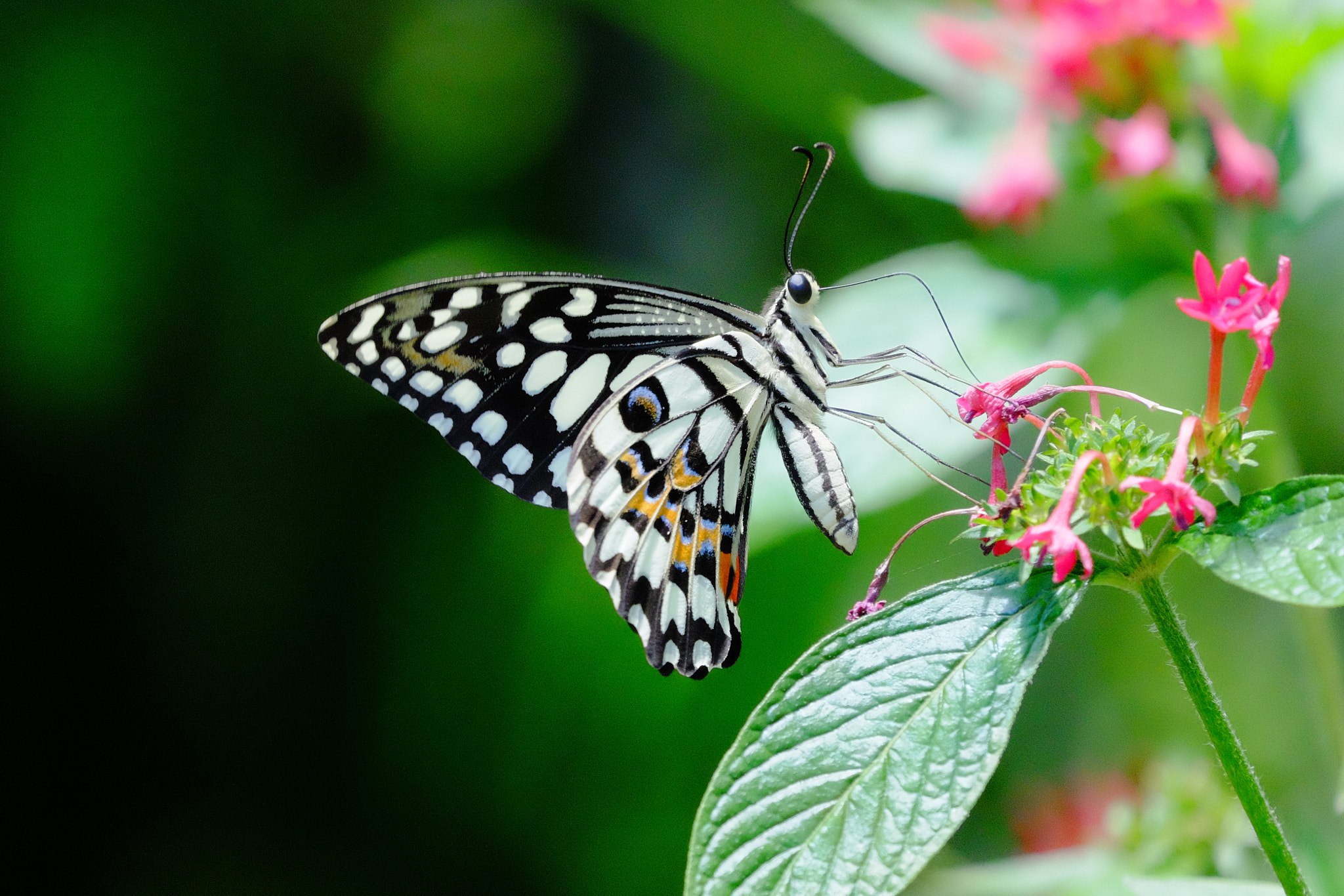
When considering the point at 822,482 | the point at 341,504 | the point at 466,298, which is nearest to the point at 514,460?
the point at 466,298

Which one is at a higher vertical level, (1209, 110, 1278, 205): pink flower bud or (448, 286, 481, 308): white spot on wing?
(1209, 110, 1278, 205): pink flower bud

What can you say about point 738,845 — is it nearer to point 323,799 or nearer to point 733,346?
point 733,346

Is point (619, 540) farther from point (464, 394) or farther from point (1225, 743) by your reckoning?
point (1225, 743)

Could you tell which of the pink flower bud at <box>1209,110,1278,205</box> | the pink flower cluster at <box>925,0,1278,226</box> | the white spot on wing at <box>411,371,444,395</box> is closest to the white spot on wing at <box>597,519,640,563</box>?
the white spot on wing at <box>411,371,444,395</box>

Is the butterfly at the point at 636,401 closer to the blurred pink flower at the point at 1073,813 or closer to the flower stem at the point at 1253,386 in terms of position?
the flower stem at the point at 1253,386

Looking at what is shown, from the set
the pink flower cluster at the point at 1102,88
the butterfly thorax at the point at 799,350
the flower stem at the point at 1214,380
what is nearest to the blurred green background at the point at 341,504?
the pink flower cluster at the point at 1102,88

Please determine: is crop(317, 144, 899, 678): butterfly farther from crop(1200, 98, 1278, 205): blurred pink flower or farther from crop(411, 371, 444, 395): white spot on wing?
crop(1200, 98, 1278, 205): blurred pink flower

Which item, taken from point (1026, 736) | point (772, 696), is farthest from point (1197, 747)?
point (772, 696)
